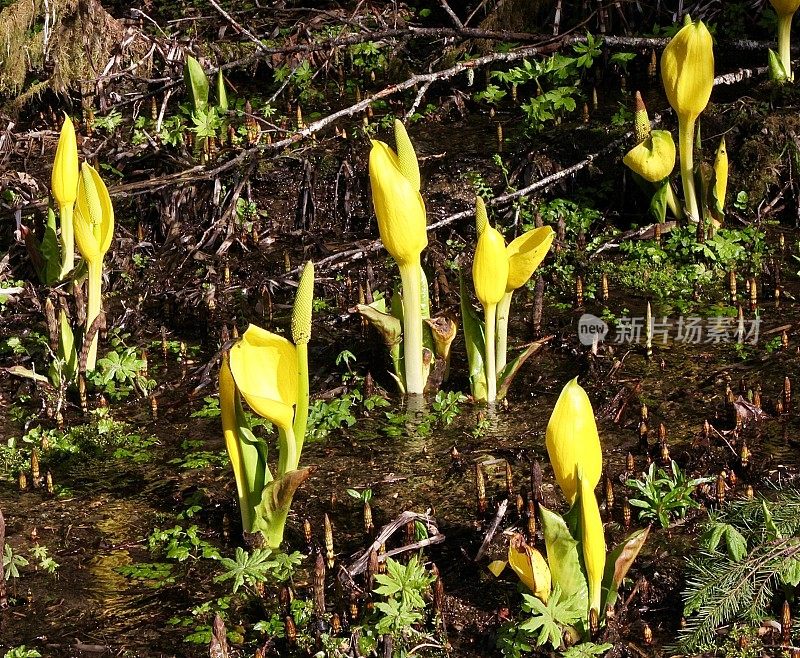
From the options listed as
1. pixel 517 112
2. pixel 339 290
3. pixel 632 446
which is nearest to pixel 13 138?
pixel 339 290

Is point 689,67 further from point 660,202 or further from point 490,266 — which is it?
point 490,266

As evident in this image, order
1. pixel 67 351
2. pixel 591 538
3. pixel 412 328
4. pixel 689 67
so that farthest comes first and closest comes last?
pixel 689 67 < pixel 67 351 < pixel 412 328 < pixel 591 538

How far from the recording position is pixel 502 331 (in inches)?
157

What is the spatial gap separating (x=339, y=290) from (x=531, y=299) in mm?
873

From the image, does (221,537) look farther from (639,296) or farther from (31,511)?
(639,296)

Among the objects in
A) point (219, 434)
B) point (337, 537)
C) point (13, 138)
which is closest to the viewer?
point (337, 537)

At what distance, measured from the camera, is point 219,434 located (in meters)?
4.07

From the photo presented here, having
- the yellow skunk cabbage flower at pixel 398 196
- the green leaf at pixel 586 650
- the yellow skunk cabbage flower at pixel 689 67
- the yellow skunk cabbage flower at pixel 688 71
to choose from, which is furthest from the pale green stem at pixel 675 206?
the green leaf at pixel 586 650

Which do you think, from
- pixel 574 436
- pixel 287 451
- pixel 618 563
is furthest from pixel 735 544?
pixel 287 451

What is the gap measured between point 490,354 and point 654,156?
1.51 metres

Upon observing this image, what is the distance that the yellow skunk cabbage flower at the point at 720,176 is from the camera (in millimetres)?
5027

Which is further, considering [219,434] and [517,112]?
[517,112]

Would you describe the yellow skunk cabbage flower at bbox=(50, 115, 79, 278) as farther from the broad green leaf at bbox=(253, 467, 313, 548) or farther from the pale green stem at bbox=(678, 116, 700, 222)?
the pale green stem at bbox=(678, 116, 700, 222)

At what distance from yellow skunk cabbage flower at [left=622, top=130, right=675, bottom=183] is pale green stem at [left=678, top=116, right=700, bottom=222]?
2.2 inches
